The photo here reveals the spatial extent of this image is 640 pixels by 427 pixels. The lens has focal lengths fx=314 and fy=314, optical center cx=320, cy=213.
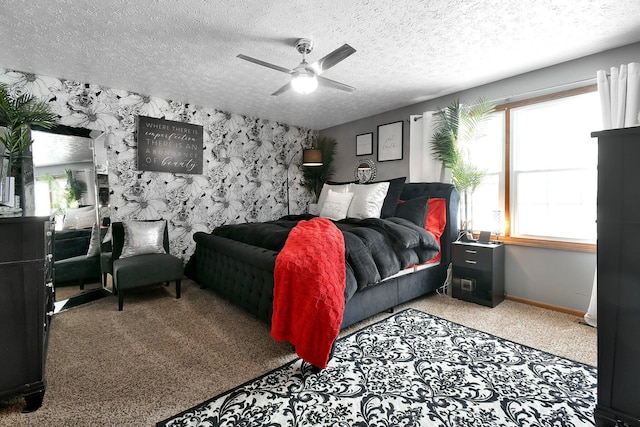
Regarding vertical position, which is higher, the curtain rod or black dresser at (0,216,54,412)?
the curtain rod

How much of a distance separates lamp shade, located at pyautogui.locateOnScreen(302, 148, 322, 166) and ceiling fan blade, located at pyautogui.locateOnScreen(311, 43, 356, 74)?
2756mm

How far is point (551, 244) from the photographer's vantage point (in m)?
3.13

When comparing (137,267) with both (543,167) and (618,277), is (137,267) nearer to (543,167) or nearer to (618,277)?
(618,277)

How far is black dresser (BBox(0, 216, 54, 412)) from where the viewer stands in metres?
1.57

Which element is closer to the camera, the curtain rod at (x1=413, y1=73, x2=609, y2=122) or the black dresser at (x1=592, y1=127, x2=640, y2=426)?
the black dresser at (x1=592, y1=127, x2=640, y2=426)

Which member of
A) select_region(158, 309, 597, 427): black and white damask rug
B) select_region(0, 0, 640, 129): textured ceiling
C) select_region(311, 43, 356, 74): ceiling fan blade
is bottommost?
select_region(158, 309, 597, 427): black and white damask rug

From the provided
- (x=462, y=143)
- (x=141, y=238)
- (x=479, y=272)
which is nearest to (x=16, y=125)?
(x=141, y=238)

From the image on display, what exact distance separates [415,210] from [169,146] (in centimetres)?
331

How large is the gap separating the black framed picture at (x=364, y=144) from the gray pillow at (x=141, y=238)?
3219 mm

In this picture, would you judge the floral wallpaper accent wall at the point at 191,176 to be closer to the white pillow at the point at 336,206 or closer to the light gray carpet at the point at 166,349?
the light gray carpet at the point at 166,349

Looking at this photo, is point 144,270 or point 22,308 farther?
point 144,270

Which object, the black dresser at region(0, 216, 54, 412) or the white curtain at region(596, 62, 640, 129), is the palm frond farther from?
the black dresser at region(0, 216, 54, 412)

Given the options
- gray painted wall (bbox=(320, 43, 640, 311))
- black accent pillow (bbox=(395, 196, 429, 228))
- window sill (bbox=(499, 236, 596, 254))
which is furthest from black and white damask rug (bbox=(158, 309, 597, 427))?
black accent pillow (bbox=(395, 196, 429, 228))

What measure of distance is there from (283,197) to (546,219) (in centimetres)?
379
